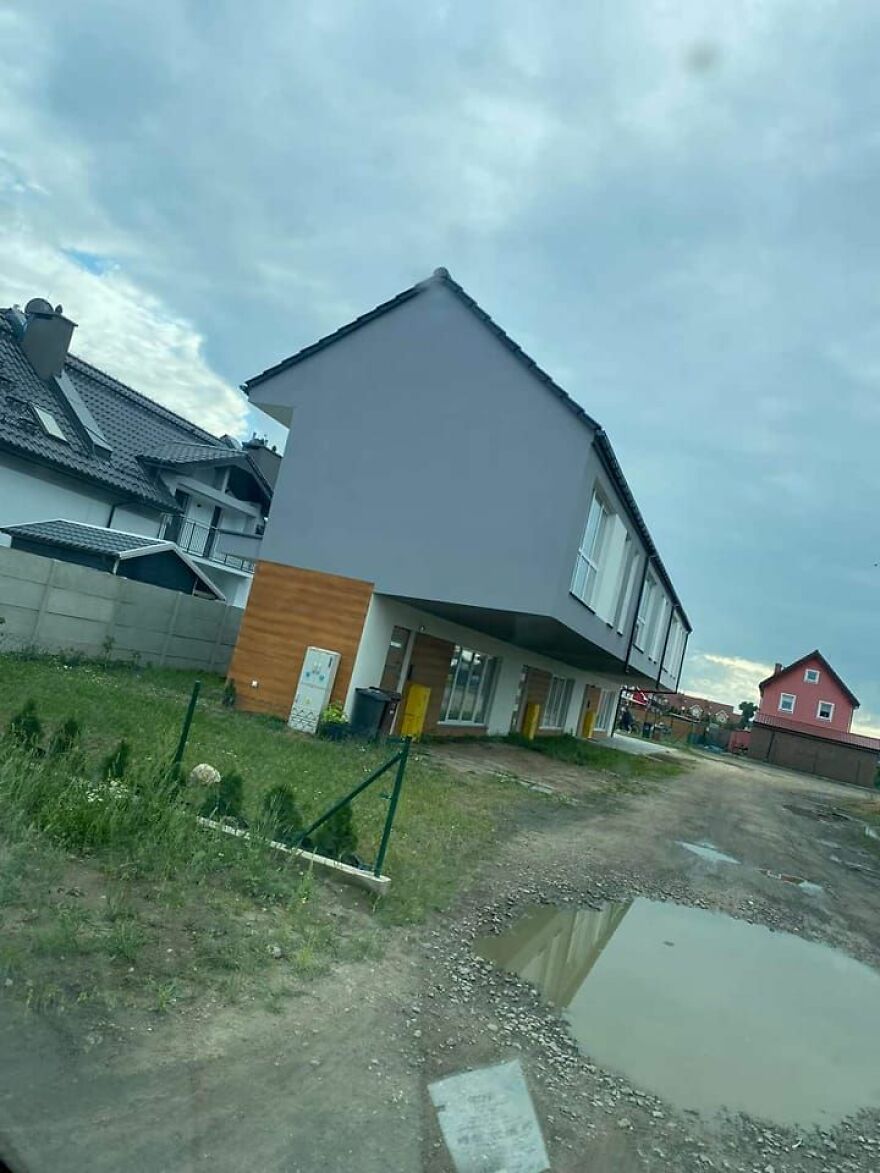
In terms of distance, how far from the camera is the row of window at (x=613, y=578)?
1546 centimetres

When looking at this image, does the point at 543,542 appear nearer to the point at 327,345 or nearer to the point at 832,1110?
the point at 327,345

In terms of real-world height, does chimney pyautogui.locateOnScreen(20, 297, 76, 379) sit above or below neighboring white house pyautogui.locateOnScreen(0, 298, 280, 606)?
above

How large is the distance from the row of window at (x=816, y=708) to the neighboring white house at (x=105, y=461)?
44.4 m

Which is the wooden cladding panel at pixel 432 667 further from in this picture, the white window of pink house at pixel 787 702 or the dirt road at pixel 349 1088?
the white window of pink house at pixel 787 702

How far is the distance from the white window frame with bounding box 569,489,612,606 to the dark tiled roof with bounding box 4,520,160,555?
36.5 feet

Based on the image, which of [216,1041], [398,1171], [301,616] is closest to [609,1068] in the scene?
[398,1171]

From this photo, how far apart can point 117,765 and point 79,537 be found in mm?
15698

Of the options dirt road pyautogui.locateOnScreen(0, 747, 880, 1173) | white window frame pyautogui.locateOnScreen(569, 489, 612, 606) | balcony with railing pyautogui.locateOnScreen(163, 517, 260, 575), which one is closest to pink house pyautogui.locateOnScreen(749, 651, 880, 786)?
balcony with railing pyautogui.locateOnScreen(163, 517, 260, 575)

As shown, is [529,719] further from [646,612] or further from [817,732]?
[817,732]

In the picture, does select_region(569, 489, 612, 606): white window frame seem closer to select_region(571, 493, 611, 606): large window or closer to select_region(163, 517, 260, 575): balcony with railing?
select_region(571, 493, 611, 606): large window

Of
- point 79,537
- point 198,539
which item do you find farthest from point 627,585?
point 198,539

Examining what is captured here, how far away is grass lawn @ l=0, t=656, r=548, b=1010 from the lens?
171 inches

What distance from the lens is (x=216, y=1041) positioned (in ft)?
12.9

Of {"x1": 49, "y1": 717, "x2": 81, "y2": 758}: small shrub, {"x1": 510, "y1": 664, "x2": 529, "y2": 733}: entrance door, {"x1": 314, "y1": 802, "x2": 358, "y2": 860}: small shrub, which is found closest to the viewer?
{"x1": 314, "y1": 802, "x2": 358, "y2": 860}: small shrub
